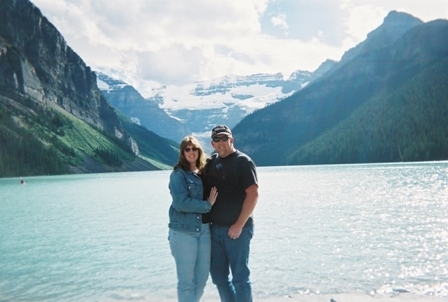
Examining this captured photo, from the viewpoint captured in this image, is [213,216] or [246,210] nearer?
[246,210]

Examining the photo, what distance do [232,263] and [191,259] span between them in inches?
35.9

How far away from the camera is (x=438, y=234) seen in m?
23.4

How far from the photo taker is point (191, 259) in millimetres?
8977

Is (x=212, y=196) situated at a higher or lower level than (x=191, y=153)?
lower

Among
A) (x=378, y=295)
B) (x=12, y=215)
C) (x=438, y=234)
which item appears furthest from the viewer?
(x=12, y=215)

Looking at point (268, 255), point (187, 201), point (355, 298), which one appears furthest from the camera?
point (268, 255)

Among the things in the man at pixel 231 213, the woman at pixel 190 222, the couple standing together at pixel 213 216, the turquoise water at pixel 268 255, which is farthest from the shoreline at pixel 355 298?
the woman at pixel 190 222

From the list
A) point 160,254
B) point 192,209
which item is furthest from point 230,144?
point 160,254

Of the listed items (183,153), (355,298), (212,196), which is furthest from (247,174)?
(355,298)

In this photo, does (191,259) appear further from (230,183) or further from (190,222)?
(230,183)

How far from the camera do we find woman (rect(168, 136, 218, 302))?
8.88m

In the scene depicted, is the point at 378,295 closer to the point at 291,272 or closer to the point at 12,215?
the point at 291,272

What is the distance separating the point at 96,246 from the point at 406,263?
16.1 m

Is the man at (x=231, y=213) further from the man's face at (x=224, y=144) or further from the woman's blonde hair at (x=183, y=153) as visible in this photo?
the woman's blonde hair at (x=183, y=153)
